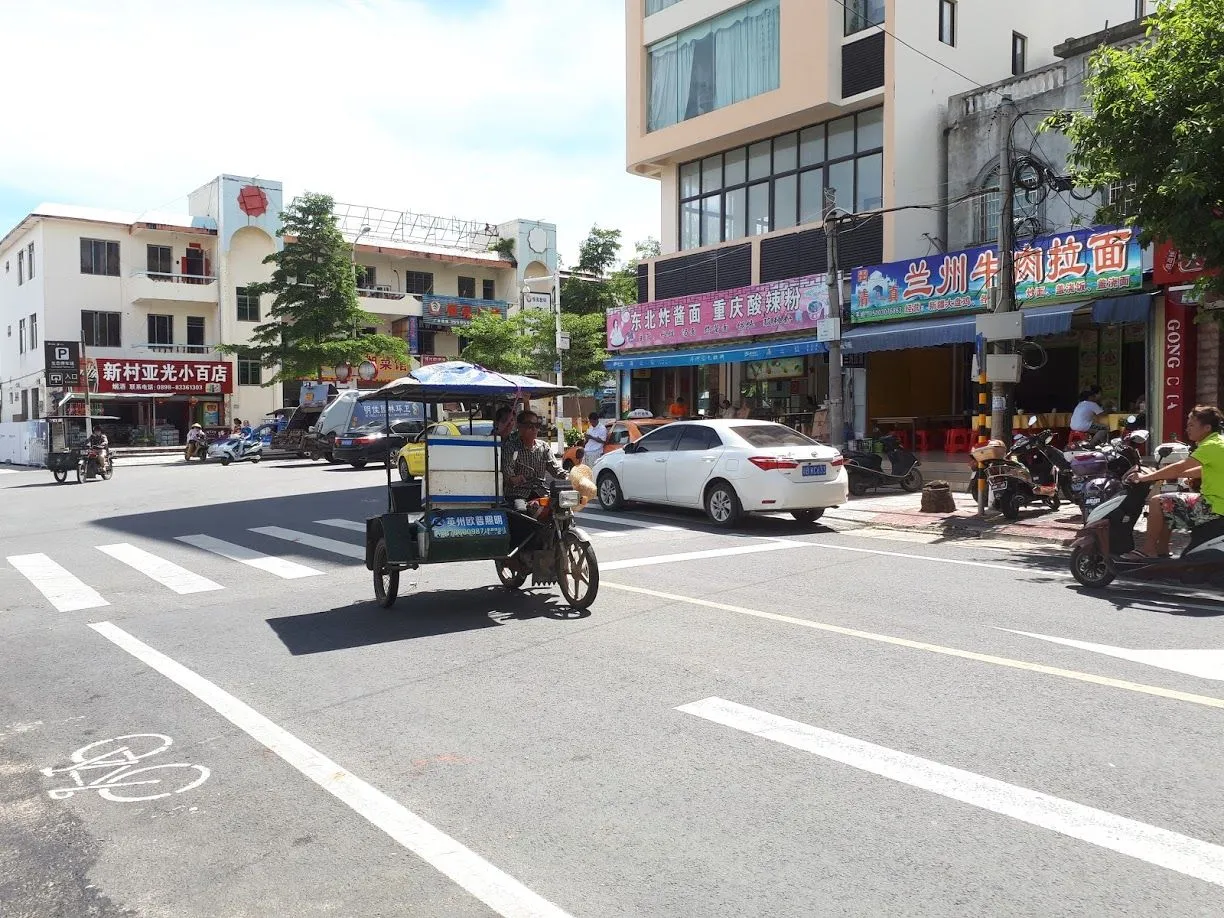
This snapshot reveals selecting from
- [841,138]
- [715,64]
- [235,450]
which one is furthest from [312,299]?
[841,138]

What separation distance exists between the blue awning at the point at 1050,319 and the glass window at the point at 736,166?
34.8 feet

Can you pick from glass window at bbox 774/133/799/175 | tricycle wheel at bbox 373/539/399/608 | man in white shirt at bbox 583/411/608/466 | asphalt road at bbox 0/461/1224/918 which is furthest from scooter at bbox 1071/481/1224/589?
glass window at bbox 774/133/799/175

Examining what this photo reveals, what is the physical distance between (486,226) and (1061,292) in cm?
4205

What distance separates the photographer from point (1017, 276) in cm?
1842

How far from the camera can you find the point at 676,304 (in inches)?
1047

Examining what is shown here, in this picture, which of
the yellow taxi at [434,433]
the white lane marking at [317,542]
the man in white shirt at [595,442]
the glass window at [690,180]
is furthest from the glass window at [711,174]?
the white lane marking at [317,542]

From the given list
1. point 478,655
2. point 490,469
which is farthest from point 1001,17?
point 478,655

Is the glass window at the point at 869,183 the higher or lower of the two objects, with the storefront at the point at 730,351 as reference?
higher

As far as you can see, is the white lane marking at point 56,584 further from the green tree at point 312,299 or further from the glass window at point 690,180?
the green tree at point 312,299

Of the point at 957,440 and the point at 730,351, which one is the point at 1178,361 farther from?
the point at 730,351

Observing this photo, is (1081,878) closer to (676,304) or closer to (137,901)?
(137,901)

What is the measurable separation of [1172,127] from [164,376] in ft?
139

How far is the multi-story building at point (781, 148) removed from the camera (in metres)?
22.4

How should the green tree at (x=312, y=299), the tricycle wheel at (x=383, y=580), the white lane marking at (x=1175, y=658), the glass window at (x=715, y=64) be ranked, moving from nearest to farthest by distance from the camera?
the white lane marking at (x=1175, y=658), the tricycle wheel at (x=383, y=580), the glass window at (x=715, y=64), the green tree at (x=312, y=299)
